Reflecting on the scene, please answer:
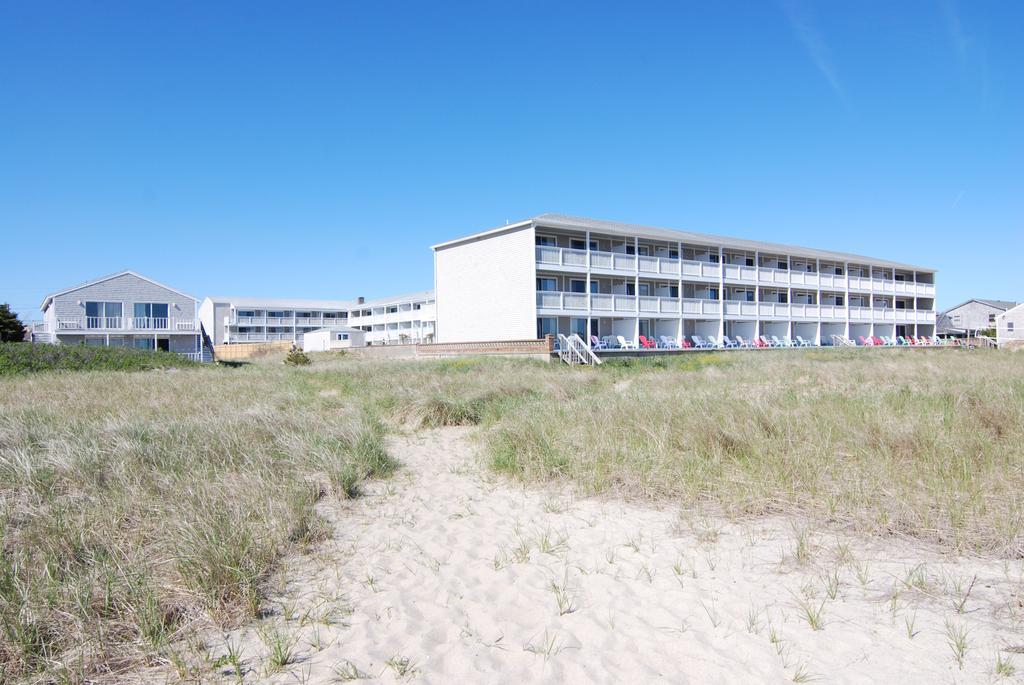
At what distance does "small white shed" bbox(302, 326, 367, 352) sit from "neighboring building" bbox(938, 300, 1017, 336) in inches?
2691

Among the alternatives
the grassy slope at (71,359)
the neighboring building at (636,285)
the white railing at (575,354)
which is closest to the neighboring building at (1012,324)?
the neighboring building at (636,285)

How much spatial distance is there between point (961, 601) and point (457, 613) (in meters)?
3.26

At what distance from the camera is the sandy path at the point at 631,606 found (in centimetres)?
329

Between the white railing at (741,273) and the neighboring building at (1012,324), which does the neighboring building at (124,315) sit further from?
the neighboring building at (1012,324)

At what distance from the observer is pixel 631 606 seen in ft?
13.2

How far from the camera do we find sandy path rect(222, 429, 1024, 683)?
329cm

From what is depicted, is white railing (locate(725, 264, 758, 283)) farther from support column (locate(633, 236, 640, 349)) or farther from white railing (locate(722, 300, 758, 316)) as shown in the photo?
support column (locate(633, 236, 640, 349))

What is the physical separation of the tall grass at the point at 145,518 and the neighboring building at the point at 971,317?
8223 cm

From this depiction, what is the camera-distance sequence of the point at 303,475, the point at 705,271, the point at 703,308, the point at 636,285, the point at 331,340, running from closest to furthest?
1. the point at 303,475
2. the point at 636,285
3. the point at 703,308
4. the point at 705,271
5. the point at 331,340

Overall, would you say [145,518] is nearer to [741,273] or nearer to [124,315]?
[124,315]

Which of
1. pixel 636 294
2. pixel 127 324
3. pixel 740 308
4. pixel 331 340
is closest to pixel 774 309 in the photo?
pixel 740 308

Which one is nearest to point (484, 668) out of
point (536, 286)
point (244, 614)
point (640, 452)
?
point (244, 614)

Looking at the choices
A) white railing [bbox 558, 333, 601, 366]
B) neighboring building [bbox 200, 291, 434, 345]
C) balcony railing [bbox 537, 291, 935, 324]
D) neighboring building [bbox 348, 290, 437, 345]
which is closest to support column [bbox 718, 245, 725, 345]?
balcony railing [bbox 537, 291, 935, 324]

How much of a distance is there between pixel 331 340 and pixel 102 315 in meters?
24.2
